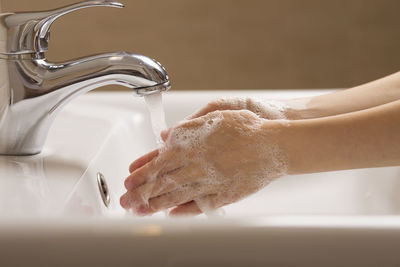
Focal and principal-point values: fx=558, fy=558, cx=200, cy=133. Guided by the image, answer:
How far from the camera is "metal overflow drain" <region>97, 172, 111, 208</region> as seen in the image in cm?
63

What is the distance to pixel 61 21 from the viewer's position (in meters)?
1.97

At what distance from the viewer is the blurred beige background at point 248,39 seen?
1982 mm

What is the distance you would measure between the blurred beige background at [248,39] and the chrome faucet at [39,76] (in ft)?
4.65

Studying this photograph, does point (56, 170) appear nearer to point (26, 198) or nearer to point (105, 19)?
point (26, 198)

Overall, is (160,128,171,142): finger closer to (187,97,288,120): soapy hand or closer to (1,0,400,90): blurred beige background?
(187,97,288,120): soapy hand

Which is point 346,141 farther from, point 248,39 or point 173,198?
point 248,39

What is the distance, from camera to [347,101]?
29.3 inches

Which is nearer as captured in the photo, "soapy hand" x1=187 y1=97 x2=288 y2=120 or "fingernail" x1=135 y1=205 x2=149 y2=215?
"fingernail" x1=135 y1=205 x2=149 y2=215

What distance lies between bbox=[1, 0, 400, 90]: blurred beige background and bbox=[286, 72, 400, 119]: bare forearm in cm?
129

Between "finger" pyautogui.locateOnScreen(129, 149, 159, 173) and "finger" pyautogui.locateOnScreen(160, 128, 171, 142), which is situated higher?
"finger" pyautogui.locateOnScreen(160, 128, 171, 142)

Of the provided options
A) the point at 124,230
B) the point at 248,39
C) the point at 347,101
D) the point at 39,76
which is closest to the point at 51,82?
the point at 39,76

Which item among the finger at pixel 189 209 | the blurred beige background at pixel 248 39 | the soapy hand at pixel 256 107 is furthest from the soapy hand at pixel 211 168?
the blurred beige background at pixel 248 39

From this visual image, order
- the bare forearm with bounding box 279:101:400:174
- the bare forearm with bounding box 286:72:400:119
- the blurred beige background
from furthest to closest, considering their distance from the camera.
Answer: the blurred beige background → the bare forearm with bounding box 286:72:400:119 → the bare forearm with bounding box 279:101:400:174

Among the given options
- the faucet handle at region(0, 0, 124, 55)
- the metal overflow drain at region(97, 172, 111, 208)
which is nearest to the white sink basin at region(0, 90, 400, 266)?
the metal overflow drain at region(97, 172, 111, 208)
